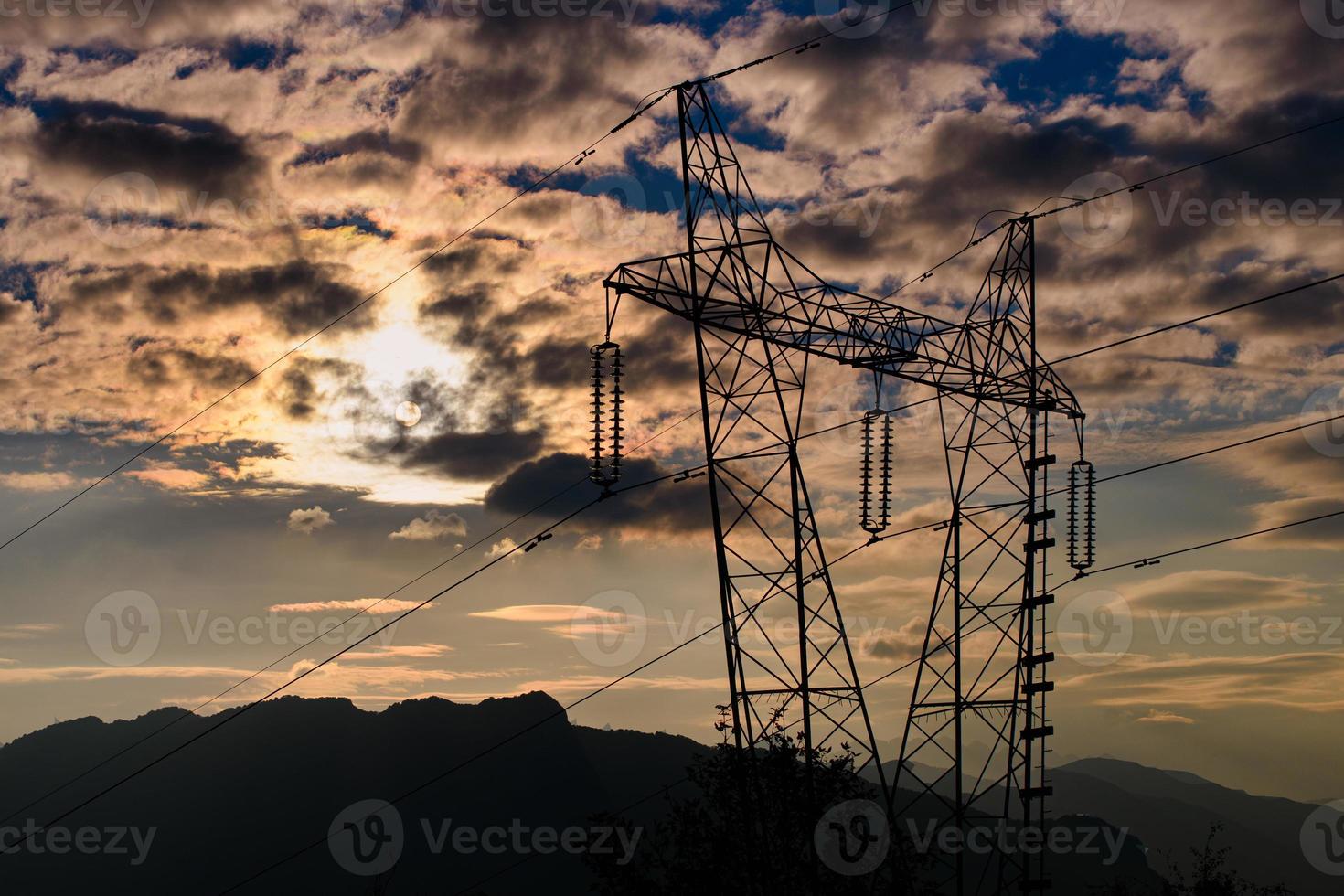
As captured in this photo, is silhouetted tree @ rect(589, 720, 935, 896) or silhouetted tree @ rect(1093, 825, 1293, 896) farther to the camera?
silhouetted tree @ rect(1093, 825, 1293, 896)

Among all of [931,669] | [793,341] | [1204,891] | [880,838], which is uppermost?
[793,341]

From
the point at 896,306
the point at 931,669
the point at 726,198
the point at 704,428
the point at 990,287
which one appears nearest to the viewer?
the point at 704,428

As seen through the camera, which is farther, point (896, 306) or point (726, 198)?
point (896, 306)

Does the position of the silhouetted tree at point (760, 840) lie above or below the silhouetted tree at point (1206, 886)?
above

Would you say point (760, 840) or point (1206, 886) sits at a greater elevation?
point (760, 840)

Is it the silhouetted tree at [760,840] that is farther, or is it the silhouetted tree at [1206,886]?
the silhouetted tree at [1206,886]

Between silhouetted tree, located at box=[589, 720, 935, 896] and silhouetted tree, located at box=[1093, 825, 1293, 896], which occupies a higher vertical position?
silhouetted tree, located at box=[589, 720, 935, 896]

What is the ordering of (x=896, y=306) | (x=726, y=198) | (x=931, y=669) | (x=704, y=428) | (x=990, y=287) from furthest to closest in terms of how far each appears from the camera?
1. (x=990, y=287)
2. (x=931, y=669)
3. (x=896, y=306)
4. (x=726, y=198)
5. (x=704, y=428)

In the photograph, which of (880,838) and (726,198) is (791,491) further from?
(880,838)

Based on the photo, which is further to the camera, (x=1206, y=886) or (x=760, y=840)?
(x=1206, y=886)

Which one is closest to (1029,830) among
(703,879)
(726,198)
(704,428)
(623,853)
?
(703,879)

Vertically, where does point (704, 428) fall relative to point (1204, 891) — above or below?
above

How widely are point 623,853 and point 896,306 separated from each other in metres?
19.7

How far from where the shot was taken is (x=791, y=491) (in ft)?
107
